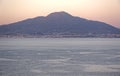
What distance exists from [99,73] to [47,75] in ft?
7.89

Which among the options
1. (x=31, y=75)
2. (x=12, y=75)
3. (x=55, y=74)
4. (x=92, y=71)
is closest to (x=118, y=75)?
(x=92, y=71)

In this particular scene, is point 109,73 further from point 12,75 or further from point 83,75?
point 12,75

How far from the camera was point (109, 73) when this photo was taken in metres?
13.7

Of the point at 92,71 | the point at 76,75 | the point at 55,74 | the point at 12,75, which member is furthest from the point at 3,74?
the point at 92,71

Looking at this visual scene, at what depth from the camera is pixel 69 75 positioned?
13102mm

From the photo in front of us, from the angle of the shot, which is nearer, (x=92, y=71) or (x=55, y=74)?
(x=55, y=74)

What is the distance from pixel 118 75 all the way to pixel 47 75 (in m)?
3.07

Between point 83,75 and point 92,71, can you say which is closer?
point 83,75

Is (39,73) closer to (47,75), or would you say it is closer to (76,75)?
(47,75)

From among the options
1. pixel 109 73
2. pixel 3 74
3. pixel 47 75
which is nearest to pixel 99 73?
pixel 109 73

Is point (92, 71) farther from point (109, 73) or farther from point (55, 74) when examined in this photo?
point (55, 74)

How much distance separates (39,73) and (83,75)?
1993mm

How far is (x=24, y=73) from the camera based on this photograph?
44.8 ft

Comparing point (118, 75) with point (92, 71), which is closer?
point (118, 75)
